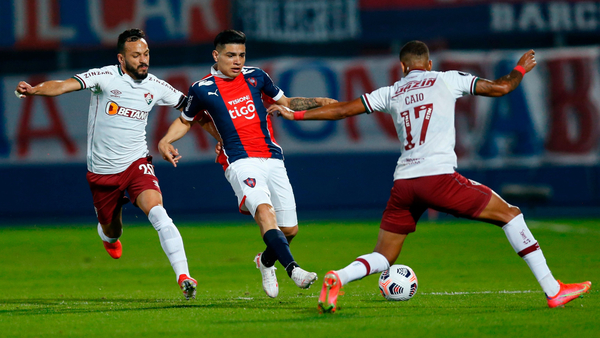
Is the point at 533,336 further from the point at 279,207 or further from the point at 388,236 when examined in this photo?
the point at 279,207

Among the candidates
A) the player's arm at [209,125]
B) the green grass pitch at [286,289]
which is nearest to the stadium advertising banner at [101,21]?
the green grass pitch at [286,289]

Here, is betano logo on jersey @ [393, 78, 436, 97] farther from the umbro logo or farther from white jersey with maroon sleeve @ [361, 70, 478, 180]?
the umbro logo

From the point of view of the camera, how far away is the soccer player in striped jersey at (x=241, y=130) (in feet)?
23.3

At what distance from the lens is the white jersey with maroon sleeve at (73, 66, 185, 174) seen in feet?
24.9

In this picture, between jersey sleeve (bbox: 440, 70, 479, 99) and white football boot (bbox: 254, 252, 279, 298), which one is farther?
white football boot (bbox: 254, 252, 279, 298)

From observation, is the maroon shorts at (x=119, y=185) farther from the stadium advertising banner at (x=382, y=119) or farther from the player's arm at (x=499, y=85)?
the stadium advertising banner at (x=382, y=119)

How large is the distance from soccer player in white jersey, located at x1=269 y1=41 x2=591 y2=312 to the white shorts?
1251mm

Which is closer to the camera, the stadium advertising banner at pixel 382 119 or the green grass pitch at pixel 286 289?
the green grass pitch at pixel 286 289

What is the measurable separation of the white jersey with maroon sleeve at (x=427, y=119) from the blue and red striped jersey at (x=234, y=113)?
1.63m

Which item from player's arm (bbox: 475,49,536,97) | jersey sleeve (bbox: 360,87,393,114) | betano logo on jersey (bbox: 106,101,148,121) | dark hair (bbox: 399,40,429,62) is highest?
dark hair (bbox: 399,40,429,62)

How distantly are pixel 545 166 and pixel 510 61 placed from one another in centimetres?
288

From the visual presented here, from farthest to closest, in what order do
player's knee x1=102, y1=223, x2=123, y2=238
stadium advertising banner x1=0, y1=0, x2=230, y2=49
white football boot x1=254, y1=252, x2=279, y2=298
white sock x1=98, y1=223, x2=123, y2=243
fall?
stadium advertising banner x1=0, y1=0, x2=230, y2=49 → white sock x1=98, y1=223, x2=123, y2=243 → player's knee x1=102, y1=223, x2=123, y2=238 → white football boot x1=254, y1=252, x2=279, y2=298

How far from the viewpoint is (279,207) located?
7.36m

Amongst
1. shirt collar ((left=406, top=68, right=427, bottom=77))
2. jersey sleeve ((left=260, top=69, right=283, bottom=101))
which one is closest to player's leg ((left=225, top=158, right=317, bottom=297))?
jersey sleeve ((left=260, top=69, right=283, bottom=101))
